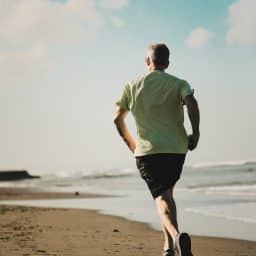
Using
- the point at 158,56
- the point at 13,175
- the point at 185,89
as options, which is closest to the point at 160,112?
the point at 185,89

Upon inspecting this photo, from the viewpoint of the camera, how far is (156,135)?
4141mm

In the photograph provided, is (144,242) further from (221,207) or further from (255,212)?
(221,207)

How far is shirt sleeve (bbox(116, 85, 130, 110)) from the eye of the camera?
4.33 m

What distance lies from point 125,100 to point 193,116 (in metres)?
0.63

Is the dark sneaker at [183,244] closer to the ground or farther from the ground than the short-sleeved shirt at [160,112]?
closer to the ground

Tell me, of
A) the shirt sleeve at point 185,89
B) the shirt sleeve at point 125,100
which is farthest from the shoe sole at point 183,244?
the shirt sleeve at point 125,100

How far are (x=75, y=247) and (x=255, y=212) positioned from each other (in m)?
5.72

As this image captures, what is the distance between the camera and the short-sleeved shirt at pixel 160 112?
4.10m

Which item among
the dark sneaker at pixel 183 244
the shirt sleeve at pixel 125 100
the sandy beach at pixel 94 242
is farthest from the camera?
the sandy beach at pixel 94 242

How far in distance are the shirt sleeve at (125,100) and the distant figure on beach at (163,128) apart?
7 cm

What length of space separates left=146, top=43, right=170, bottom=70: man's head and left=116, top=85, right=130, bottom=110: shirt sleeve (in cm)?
28

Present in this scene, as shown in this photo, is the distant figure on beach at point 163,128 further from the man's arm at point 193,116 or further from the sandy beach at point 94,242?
the sandy beach at point 94,242

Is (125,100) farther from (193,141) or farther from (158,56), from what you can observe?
(193,141)

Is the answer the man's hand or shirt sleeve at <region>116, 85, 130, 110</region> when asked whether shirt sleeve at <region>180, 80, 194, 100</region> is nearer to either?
the man's hand
